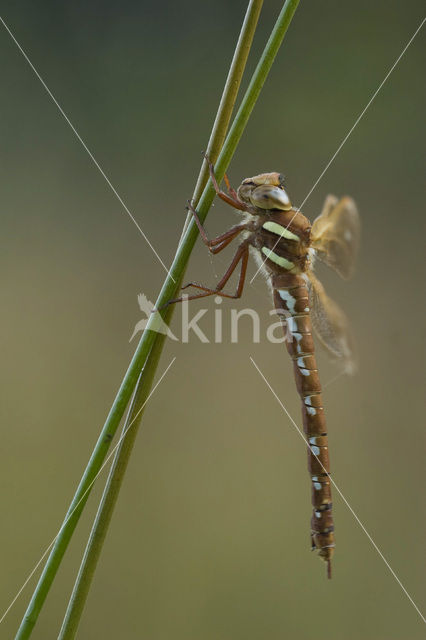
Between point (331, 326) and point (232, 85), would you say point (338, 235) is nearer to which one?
point (331, 326)

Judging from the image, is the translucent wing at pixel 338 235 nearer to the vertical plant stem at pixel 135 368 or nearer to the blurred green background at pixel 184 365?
the vertical plant stem at pixel 135 368

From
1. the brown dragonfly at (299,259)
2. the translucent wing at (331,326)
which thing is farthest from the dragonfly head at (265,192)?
the translucent wing at (331,326)

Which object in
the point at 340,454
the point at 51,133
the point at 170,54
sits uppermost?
the point at 170,54

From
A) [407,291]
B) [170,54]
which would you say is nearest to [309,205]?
[407,291]

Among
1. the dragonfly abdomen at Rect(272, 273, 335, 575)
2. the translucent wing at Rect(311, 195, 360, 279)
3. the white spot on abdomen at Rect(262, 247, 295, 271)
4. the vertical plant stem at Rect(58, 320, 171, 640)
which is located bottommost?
the vertical plant stem at Rect(58, 320, 171, 640)

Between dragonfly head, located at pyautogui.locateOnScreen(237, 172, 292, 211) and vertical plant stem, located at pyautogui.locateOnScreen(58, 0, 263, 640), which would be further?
dragonfly head, located at pyautogui.locateOnScreen(237, 172, 292, 211)

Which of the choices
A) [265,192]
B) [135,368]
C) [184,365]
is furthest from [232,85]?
[184,365]

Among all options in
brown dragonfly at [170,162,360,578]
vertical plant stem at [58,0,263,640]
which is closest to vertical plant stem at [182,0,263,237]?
vertical plant stem at [58,0,263,640]

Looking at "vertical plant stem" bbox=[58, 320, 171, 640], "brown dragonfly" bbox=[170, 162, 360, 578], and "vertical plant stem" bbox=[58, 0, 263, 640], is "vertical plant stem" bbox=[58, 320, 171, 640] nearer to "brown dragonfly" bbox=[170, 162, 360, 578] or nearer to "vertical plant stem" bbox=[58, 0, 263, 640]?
"vertical plant stem" bbox=[58, 0, 263, 640]

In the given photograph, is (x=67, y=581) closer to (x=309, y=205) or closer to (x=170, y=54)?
(x=309, y=205)
